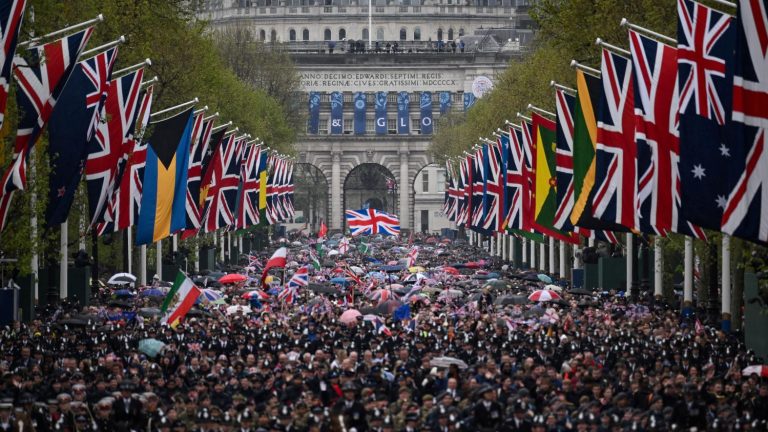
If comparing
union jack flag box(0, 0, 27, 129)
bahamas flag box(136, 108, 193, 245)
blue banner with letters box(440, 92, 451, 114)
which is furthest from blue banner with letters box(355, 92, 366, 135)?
union jack flag box(0, 0, 27, 129)

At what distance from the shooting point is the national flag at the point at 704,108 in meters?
34.2

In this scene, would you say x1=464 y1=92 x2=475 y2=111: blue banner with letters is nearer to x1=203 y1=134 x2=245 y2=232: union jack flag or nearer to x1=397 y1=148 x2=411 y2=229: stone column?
x1=397 y1=148 x2=411 y2=229: stone column

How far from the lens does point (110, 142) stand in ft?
161

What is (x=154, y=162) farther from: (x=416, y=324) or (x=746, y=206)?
(x=746, y=206)

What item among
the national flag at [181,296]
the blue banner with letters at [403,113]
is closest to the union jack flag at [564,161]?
the national flag at [181,296]

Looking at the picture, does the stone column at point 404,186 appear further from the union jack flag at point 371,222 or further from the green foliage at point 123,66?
the union jack flag at point 371,222

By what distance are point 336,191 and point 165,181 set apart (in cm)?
12771

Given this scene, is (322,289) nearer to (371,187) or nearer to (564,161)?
(564,161)

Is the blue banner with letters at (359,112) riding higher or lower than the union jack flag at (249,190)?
higher

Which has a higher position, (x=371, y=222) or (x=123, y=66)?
(x=123, y=66)

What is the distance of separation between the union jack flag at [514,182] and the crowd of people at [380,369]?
1335 centimetres

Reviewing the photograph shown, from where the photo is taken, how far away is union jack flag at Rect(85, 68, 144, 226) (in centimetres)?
4788

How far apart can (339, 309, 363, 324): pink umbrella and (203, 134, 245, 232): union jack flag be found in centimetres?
2001

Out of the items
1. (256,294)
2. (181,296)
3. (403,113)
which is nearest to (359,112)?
(403,113)
